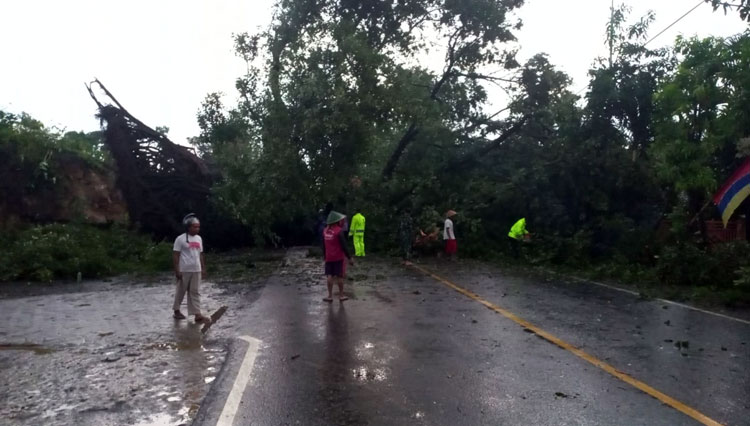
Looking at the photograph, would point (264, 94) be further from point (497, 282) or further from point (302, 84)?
point (497, 282)

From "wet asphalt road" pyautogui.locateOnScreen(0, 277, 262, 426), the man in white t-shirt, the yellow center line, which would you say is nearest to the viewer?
the yellow center line

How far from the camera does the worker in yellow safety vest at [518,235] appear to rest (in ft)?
70.9

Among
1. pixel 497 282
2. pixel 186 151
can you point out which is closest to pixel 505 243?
pixel 497 282

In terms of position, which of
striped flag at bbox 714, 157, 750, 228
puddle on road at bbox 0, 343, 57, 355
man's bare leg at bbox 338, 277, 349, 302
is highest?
striped flag at bbox 714, 157, 750, 228

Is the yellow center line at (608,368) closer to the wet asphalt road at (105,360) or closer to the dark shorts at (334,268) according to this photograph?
the dark shorts at (334,268)

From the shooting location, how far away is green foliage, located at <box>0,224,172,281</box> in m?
17.1

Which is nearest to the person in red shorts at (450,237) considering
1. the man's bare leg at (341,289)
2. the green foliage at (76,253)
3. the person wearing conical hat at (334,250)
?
the green foliage at (76,253)

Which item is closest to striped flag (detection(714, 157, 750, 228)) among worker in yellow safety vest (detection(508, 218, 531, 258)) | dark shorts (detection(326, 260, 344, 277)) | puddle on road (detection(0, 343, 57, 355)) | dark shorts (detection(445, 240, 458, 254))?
worker in yellow safety vest (detection(508, 218, 531, 258))

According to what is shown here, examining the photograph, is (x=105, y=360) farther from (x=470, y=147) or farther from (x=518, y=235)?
(x=470, y=147)

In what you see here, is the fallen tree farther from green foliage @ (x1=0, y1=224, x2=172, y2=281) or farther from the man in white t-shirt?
the man in white t-shirt

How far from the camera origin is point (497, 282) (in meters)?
15.5

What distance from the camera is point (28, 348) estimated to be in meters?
8.76

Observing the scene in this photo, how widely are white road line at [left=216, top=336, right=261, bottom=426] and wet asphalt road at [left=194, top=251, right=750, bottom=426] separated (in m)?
0.06

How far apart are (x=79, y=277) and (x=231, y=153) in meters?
6.78
